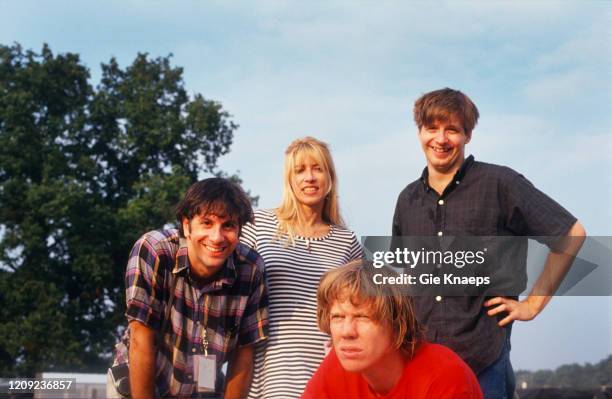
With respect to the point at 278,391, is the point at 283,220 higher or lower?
higher

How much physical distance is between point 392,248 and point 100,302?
19.1 m

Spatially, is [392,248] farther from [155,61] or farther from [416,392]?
[155,61]

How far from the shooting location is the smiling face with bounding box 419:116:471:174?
129 inches

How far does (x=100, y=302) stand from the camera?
2148cm

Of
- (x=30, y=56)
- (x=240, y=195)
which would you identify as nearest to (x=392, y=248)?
(x=240, y=195)

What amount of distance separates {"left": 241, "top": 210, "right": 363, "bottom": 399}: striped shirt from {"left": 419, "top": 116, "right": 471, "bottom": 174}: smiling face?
721 mm

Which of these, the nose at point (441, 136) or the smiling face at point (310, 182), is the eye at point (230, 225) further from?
the nose at point (441, 136)

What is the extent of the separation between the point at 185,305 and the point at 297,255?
608 mm

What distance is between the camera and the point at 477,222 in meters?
3.17

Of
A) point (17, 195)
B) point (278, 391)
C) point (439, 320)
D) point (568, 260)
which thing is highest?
point (17, 195)

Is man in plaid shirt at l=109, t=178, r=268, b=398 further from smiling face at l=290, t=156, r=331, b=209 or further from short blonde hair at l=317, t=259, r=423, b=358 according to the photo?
short blonde hair at l=317, t=259, r=423, b=358

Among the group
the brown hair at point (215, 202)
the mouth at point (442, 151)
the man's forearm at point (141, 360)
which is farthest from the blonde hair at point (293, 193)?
the man's forearm at point (141, 360)

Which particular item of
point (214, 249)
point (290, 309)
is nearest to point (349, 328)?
point (214, 249)

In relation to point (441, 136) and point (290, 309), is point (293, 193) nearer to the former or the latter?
point (290, 309)
